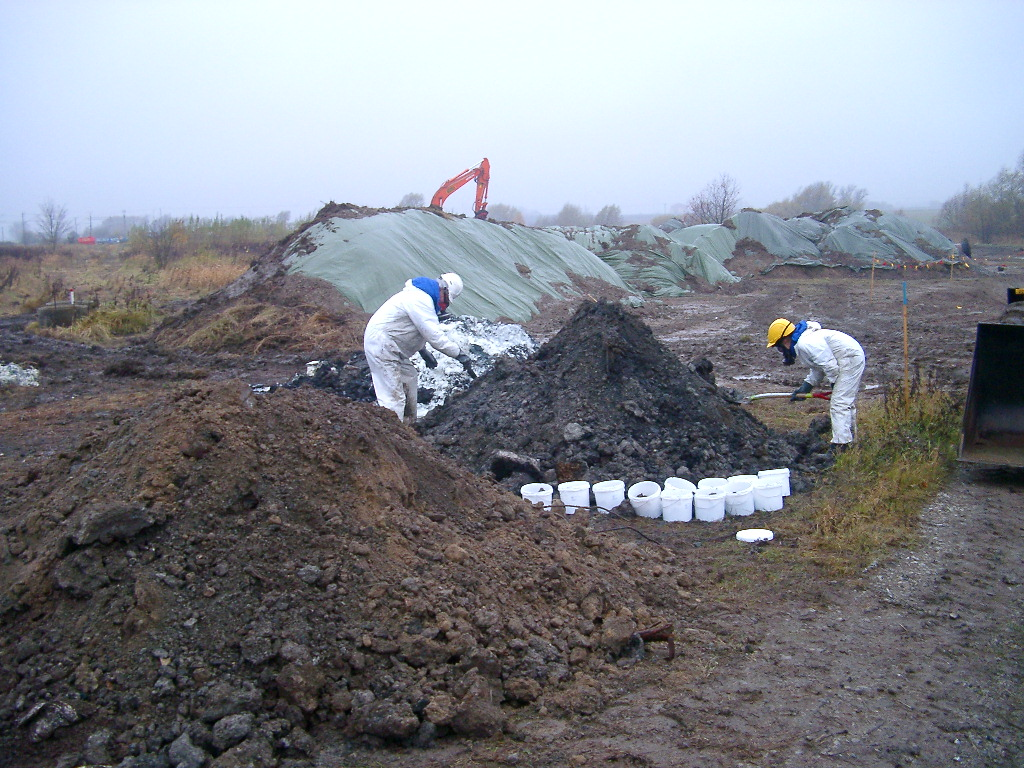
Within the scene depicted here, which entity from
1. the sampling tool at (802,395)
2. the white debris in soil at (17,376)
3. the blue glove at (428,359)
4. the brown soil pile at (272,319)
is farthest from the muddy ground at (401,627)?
the brown soil pile at (272,319)

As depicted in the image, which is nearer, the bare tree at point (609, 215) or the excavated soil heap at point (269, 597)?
the excavated soil heap at point (269, 597)

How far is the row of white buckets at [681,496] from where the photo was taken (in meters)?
6.36

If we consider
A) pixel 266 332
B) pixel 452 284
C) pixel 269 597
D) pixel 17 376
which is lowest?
pixel 17 376

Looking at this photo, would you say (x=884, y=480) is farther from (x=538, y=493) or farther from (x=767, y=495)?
(x=538, y=493)

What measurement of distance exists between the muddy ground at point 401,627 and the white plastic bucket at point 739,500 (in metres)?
0.95

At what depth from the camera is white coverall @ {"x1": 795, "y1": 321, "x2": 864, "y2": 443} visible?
25.3ft

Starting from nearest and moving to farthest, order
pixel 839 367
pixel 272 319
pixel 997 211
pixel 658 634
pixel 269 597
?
pixel 269 597, pixel 658 634, pixel 839 367, pixel 272 319, pixel 997 211

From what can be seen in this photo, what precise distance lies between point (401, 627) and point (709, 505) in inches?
139

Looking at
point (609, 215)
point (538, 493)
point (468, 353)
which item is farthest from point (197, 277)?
point (609, 215)

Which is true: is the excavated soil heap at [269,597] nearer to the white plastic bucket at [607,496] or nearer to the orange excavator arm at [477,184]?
the white plastic bucket at [607,496]

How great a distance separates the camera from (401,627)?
347cm

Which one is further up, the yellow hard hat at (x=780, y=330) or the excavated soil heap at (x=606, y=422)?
the yellow hard hat at (x=780, y=330)

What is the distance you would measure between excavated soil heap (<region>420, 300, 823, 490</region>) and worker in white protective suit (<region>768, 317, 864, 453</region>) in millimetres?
341

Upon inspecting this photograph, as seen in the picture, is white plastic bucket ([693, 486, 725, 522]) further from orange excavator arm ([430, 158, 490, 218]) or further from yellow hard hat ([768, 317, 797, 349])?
orange excavator arm ([430, 158, 490, 218])
